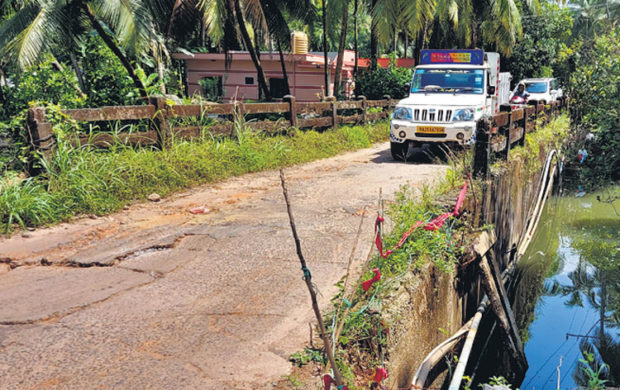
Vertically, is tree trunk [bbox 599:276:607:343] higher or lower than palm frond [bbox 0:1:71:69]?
lower

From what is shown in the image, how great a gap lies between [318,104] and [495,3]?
12.0 m

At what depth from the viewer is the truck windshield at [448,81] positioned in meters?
12.3

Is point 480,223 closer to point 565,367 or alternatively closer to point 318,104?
point 565,367

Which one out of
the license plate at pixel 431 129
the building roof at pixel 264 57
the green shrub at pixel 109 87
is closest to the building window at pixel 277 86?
the building roof at pixel 264 57

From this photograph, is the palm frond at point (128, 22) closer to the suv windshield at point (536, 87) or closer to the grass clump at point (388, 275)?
the grass clump at point (388, 275)

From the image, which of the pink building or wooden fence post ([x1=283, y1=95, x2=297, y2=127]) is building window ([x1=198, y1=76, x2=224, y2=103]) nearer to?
the pink building

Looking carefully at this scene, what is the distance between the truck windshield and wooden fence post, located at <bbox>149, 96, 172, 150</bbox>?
6.38 meters

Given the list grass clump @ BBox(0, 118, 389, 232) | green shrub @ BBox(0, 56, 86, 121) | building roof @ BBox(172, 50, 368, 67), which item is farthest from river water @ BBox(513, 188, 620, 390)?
building roof @ BBox(172, 50, 368, 67)

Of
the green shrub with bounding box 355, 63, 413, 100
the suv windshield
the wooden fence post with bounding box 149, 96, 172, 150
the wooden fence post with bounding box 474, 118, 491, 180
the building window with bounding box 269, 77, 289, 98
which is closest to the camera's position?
the wooden fence post with bounding box 474, 118, 491, 180

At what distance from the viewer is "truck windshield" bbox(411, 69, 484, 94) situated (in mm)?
12297

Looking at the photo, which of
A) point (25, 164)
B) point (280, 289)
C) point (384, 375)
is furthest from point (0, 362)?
point (25, 164)

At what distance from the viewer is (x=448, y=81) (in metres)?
12.6

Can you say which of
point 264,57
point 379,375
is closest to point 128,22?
point 379,375

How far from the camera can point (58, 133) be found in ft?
22.8
